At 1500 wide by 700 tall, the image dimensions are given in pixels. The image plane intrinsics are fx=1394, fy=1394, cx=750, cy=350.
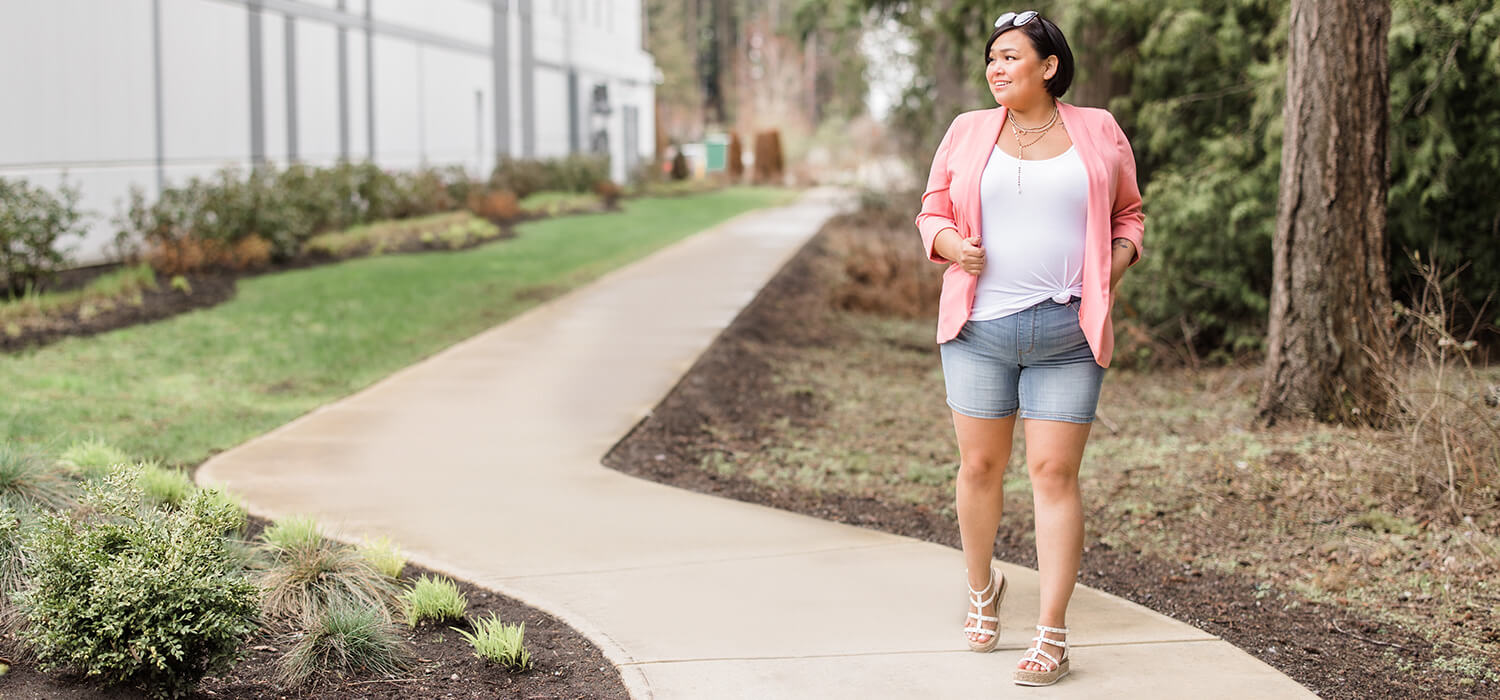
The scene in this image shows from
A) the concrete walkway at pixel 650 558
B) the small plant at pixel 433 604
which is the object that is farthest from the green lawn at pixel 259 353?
the small plant at pixel 433 604

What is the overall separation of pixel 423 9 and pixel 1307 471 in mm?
21194

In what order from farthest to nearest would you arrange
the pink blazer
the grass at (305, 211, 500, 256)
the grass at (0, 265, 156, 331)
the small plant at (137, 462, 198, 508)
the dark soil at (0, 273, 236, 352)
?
the grass at (305, 211, 500, 256)
the grass at (0, 265, 156, 331)
the dark soil at (0, 273, 236, 352)
the small plant at (137, 462, 198, 508)
the pink blazer

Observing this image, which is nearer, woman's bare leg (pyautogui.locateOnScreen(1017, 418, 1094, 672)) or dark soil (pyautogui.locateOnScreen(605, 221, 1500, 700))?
woman's bare leg (pyautogui.locateOnScreen(1017, 418, 1094, 672))

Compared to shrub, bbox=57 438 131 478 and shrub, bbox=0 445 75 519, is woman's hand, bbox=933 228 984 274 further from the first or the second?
shrub, bbox=57 438 131 478

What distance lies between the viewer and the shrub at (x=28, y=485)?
454 cm

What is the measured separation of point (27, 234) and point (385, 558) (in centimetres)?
800

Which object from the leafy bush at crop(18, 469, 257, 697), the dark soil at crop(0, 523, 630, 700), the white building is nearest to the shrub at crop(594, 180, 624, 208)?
the white building

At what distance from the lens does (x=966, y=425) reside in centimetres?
391

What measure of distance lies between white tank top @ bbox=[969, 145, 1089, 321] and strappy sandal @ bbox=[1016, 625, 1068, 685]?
0.88 meters

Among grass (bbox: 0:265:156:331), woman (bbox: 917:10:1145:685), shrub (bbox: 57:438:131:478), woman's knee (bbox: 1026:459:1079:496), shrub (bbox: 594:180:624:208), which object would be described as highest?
shrub (bbox: 594:180:624:208)

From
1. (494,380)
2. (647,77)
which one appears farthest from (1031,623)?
(647,77)

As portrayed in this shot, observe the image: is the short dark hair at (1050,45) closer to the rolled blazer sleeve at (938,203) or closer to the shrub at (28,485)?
the rolled blazer sleeve at (938,203)

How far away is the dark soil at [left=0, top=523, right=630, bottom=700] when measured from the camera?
348cm

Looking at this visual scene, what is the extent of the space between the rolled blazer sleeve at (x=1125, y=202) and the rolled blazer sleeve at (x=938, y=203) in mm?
429
